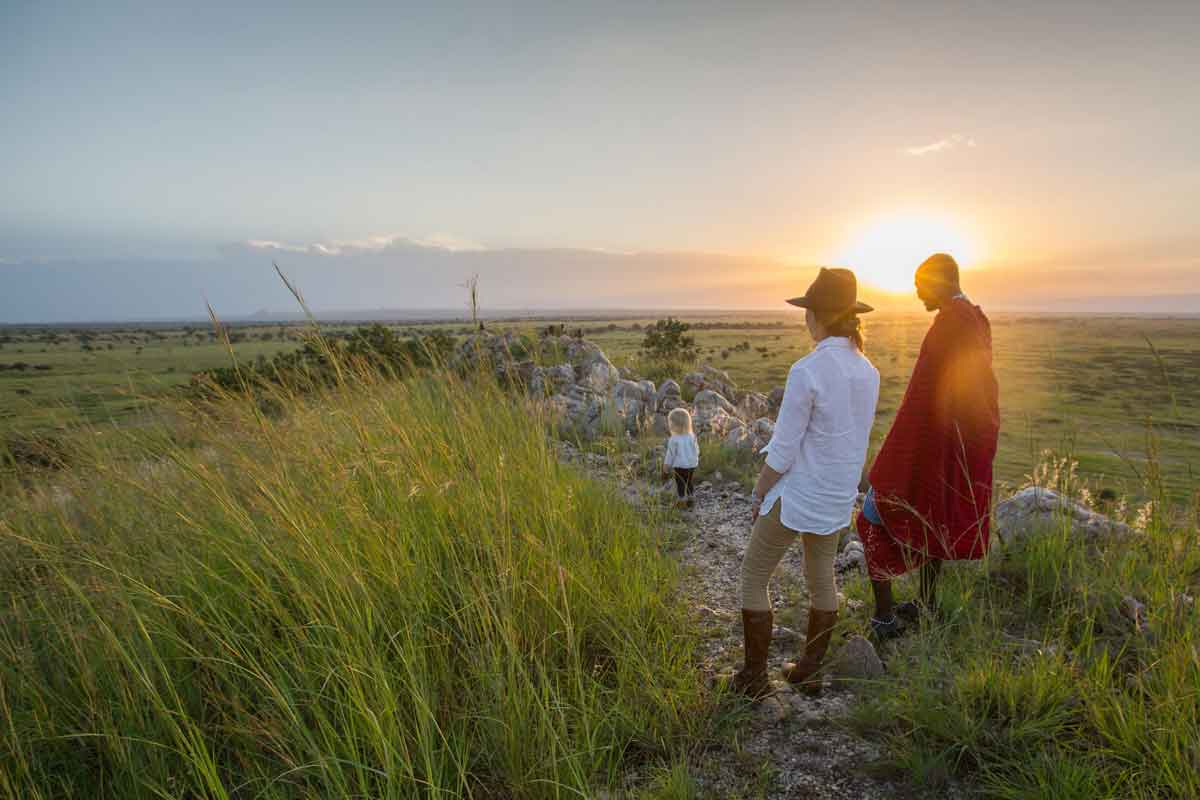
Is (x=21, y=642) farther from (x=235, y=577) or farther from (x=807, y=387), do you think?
(x=807, y=387)

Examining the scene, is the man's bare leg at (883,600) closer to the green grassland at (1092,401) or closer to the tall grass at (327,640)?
the green grassland at (1092,401)

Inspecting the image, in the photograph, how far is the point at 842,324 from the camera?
2.72m

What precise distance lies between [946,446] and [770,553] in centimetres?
146

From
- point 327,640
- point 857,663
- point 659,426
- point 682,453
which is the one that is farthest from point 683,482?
point 327,640

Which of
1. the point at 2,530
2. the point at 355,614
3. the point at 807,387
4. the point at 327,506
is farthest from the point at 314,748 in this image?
the point at 807,387

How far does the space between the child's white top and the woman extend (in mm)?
3148

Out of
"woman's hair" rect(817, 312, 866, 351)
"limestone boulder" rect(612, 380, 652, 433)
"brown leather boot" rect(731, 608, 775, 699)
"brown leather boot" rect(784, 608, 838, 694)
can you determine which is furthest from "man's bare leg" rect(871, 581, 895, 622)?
"limestone boulder" rect(612, 380, 652, 433)

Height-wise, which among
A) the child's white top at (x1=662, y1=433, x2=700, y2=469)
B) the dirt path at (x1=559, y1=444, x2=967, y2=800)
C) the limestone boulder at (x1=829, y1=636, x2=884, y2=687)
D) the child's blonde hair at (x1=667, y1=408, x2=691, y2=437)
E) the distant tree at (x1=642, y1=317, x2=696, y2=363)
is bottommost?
the dirt path at (x1=559, y1=444, x2=967, y2=800)

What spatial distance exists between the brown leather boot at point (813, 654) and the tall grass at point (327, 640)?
1.99 ft

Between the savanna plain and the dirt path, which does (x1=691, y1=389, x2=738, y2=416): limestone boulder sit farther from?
the savanna plain

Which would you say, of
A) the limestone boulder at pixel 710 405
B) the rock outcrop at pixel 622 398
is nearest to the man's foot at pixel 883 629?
the rock outcrop at pixel 622 398

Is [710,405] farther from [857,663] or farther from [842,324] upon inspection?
[842,324]

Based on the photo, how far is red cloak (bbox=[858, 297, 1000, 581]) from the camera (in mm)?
3311

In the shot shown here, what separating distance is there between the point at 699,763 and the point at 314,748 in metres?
1.58
